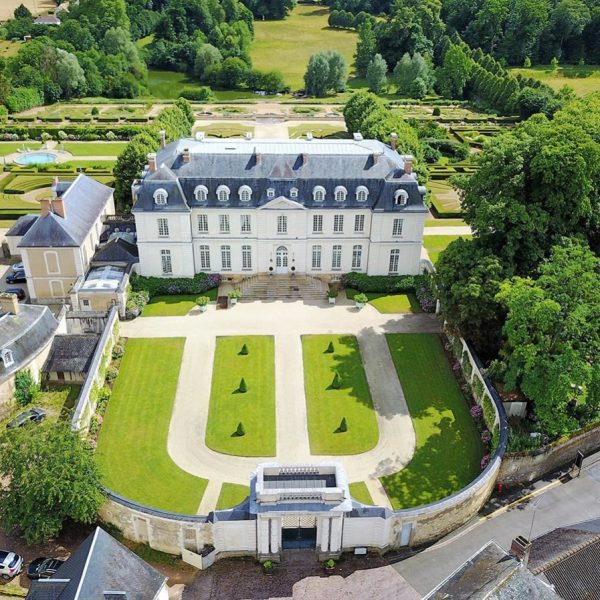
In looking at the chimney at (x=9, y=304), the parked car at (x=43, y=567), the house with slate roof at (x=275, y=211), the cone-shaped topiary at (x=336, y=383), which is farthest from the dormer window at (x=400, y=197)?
the parked car at (x=43, y=567)

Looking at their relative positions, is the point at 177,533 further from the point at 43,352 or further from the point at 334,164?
the point at 334,164

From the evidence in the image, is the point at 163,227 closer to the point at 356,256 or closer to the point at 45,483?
the point at 356,256

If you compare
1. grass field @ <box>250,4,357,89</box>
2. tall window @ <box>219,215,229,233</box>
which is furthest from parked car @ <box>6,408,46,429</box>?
grass field @ <box>250,4,357,89</box>

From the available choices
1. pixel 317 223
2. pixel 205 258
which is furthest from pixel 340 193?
pixel 205 258

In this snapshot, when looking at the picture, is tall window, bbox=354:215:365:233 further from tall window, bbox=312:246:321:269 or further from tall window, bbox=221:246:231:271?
tall window, bbox=221:246:231:271

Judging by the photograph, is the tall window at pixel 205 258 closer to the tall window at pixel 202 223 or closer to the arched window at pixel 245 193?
the tall window at pixel 202 223

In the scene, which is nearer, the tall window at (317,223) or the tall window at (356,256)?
the tall window at (317,223)
